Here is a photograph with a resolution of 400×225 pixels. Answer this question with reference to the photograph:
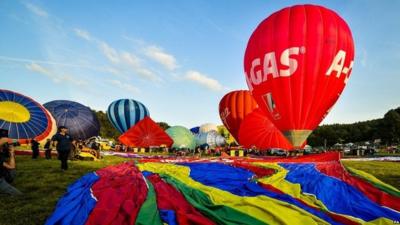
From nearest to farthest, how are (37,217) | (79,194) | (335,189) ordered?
(37,217) < (79,194) < (335,189)

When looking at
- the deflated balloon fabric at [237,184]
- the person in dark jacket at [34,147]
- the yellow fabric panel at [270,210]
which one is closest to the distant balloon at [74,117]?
the person in dark jacket at [34,147]

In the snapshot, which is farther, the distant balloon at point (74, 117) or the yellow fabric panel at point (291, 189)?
the distant balloon at point (74, 117)

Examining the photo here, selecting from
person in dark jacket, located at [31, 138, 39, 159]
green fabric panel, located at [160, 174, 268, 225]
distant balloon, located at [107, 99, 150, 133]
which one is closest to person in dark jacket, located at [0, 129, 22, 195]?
green fabric panel, located at [160, 174, 268, 225]

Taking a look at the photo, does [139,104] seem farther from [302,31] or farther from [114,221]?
[114,221]

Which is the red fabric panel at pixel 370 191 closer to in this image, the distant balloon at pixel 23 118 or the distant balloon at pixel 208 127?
the distant balloon at pixel 23 118

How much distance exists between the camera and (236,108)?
32.8 m

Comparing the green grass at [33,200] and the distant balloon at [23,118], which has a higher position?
the distant balloon at [23,118]

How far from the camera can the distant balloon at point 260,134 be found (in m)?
25.0

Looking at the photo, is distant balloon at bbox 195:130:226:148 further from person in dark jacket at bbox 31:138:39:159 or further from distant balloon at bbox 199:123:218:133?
person in dark jacket at bbox 31:138:39:159

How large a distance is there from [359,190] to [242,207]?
3.04 meters

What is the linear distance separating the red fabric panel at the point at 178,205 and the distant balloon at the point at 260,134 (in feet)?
66.0

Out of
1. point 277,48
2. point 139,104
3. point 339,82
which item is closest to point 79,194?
point 277,48

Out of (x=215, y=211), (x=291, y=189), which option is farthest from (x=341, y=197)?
(x=215, y=211)

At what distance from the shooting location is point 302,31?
54.4 feet
